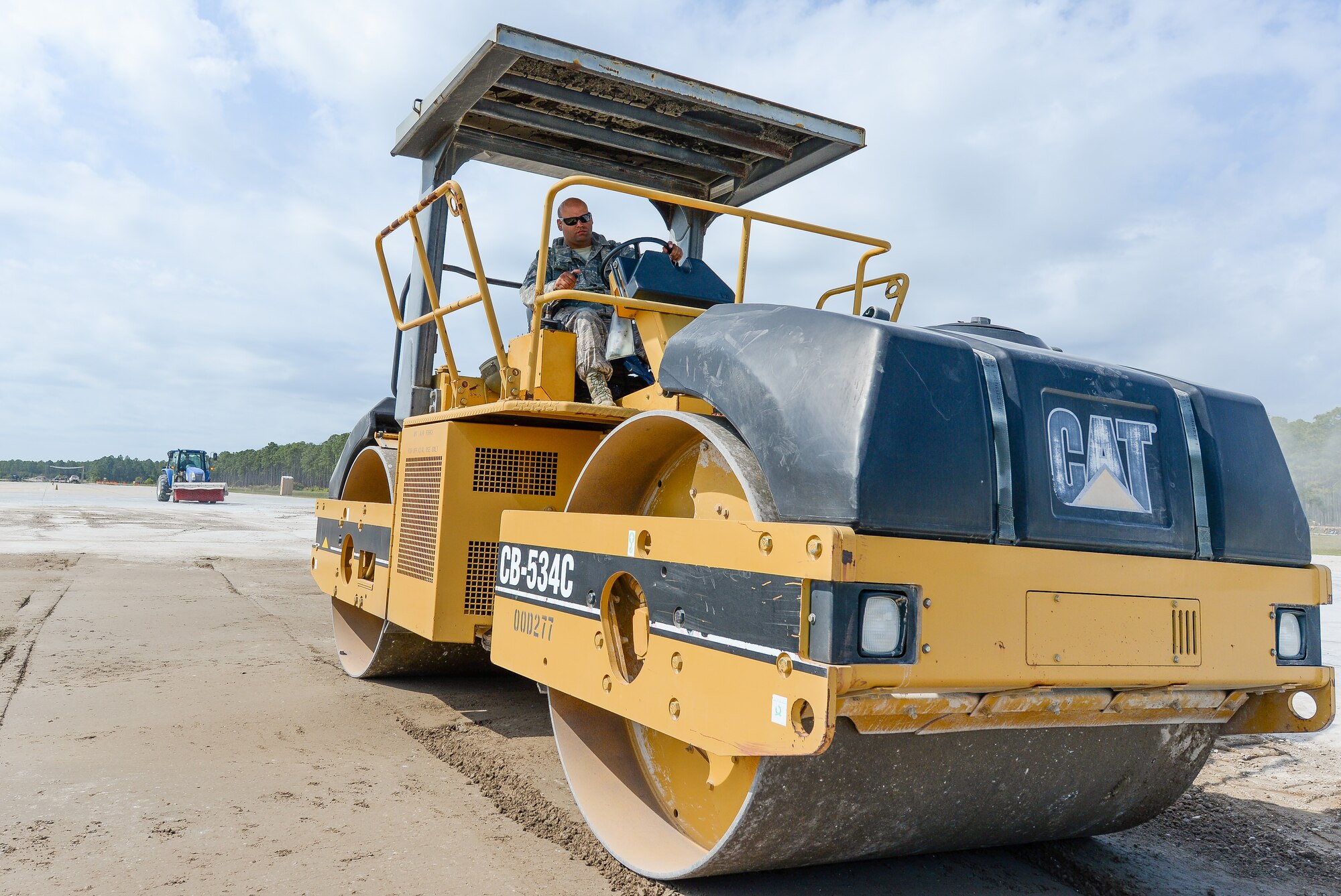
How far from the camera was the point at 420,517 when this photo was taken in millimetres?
3904

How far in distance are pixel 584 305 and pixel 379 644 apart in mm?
2223

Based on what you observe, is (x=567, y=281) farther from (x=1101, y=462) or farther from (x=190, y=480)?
(x=190, y=480)

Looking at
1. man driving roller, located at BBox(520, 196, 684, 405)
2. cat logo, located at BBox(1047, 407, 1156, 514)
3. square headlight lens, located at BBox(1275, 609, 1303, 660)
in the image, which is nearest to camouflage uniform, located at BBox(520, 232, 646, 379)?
man driving roller, located at BBox(520, 196, 684, 405)

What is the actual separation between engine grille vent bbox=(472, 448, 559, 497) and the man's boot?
36 cm

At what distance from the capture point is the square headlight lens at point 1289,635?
2371 mm

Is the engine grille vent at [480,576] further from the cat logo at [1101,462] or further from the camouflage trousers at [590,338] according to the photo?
the cat logo at [1101,462]

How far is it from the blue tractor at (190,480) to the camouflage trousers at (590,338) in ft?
123

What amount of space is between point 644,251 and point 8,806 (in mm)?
2740

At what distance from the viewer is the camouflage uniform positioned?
3602 millimetres

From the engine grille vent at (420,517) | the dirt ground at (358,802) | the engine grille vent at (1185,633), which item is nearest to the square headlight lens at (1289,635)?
the engine grille vent at (1185,633)

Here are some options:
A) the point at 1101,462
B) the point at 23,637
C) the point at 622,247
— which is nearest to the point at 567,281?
the point at 622,247

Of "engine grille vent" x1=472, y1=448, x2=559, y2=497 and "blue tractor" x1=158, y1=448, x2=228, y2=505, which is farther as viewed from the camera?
"blue tractor" x1=158, y1=448, x2=228, y2=505

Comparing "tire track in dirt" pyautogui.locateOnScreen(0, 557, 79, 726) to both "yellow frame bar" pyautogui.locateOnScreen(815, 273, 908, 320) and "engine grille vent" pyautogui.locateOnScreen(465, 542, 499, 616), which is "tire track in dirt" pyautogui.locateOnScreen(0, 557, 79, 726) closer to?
"engine grille vent" pyautogui.locateOnScreen(465, 542, 499, 616)

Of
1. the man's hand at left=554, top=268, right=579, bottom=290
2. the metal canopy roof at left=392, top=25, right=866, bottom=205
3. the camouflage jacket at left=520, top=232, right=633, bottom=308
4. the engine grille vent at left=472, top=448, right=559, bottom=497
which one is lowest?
the engine grille vent at left=472, top=448, right=559, bottom=497
